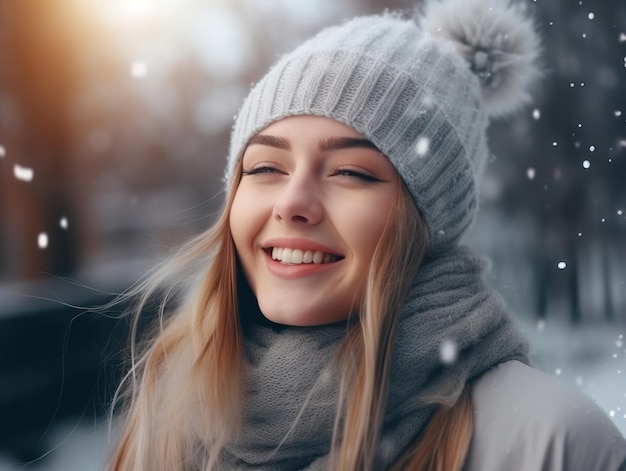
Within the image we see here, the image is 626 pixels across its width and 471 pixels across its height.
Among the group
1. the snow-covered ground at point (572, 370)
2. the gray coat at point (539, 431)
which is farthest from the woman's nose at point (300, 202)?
the snow-covered ground at point (572, 370)

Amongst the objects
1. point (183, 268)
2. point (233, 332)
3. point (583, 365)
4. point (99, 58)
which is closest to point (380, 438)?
point (233, 332)

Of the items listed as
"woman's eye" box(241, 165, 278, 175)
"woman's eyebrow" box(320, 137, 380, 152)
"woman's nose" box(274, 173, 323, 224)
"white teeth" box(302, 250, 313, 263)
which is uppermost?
"woman's eyebrow" box(320, 137, 380, 152)

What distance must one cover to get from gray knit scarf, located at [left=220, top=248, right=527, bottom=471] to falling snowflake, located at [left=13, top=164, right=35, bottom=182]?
1.19 m

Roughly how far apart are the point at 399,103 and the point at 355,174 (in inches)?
5.5

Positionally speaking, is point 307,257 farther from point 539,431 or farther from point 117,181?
point 117,181

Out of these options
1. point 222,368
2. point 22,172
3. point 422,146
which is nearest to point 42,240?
point 22,172

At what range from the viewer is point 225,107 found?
172cm

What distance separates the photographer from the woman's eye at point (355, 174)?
936 millimetres

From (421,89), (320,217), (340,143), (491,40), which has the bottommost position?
(320,217)

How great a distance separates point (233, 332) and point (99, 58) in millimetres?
1138

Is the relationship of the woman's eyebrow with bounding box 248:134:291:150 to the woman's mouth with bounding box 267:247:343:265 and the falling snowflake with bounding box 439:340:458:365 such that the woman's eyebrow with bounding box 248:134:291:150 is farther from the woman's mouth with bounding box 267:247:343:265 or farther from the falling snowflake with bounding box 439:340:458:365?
the falling snowflake with bounding box 439:340:458:365

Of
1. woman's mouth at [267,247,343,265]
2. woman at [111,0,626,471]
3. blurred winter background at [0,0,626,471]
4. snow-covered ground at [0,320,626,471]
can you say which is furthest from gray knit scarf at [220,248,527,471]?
blurred winter background at [0,0,626,471]

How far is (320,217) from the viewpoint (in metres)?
0.92

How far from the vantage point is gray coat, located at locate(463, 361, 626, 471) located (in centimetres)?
80
